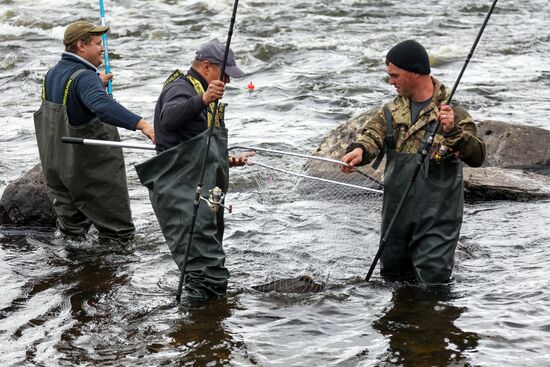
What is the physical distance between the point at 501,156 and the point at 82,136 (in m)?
5.10

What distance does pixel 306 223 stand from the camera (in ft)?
28.8

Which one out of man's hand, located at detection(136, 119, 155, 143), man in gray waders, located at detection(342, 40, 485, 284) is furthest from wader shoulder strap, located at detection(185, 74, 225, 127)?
man in gray waders, located at detection(342, 40, 485, 284)

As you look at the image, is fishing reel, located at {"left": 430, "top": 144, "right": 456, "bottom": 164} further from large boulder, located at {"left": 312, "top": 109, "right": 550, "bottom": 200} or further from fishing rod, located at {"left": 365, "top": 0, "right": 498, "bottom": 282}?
large boulder, located at {"left": 312, "top": 109, "right": 550, "bottom": 200}

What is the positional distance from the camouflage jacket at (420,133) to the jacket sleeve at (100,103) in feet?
6.12

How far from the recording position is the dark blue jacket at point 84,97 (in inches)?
283

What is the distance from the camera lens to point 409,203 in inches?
249

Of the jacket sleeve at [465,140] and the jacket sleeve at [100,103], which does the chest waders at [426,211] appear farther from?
the jacket sleeve at [100,103]

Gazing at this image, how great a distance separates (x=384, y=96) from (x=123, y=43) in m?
7.45

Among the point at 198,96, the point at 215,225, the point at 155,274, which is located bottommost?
the point at 155,274

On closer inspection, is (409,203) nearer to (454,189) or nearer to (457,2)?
(454,189)

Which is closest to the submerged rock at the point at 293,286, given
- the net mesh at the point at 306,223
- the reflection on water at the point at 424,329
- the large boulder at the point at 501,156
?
the net mesh at the point at 306,223

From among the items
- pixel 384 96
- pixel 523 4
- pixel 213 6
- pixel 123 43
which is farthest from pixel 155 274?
pixel 523 4

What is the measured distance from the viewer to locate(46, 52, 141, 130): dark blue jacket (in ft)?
23.6

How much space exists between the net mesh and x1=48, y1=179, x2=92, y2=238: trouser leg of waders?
1482 millimetres
